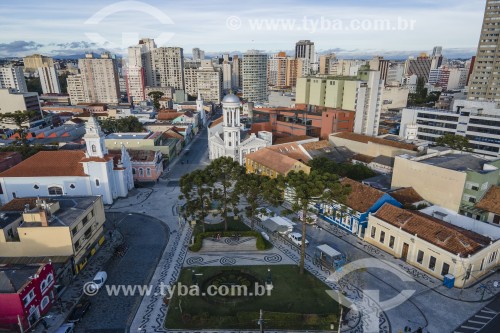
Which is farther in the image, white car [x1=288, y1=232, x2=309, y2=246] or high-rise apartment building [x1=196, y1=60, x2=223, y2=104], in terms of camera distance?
high-rise apartment building [x1=196, y1=60, x2=223, y2=104]

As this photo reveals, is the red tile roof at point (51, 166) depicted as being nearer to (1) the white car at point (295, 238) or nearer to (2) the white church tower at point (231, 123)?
(2) the white church tower at point (231, 123)

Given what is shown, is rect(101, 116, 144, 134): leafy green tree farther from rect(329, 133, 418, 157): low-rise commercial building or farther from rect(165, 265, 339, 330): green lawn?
rect(165, 265, 339, 330): green lawn

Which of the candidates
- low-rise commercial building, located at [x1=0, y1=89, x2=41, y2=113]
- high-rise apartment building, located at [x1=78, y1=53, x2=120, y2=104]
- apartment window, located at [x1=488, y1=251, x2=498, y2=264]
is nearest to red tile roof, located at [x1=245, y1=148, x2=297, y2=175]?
apartment window, located at [x1=488, y1=251, x2=498, y2=264]

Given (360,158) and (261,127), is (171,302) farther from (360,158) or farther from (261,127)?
(261,127)

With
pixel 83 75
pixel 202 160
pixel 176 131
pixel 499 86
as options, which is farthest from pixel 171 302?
pixel 83 75

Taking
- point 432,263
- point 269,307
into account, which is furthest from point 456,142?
point 269,307

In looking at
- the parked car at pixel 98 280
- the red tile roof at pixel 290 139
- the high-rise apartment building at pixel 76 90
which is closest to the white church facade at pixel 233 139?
the red tile roof at pixel 290 139
